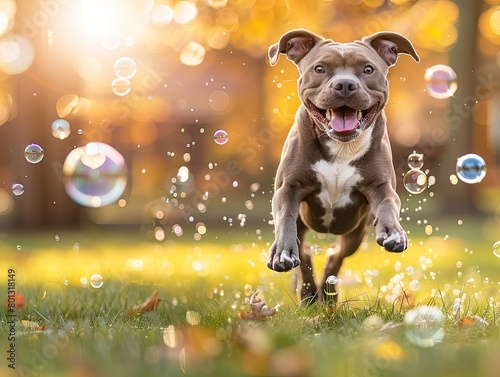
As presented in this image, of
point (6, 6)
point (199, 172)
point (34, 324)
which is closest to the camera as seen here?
point (34, 324)

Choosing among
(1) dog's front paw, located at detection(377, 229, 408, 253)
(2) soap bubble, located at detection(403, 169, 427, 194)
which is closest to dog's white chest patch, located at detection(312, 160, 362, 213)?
(1) dog's front paw, located at detection(377, 229, 408, 253)

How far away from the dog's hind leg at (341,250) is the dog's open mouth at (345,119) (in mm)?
869

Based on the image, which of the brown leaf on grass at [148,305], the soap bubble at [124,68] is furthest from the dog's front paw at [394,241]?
the soap bubble at [124,68]

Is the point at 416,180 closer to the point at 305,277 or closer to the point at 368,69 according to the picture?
the point at 305,277

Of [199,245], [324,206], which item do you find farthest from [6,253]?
[324,206]

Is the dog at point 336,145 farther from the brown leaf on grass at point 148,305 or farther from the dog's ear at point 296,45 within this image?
the brown leaf on grass at point 148,305

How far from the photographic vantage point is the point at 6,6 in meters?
10.5

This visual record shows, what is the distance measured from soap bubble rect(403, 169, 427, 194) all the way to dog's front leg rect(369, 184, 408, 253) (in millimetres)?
668

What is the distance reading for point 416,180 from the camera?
4.82m

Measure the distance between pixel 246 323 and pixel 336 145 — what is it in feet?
3.68

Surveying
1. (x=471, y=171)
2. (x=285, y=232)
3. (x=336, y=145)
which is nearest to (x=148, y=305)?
(x=285, y=232)

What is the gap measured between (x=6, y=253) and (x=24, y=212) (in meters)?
2.25

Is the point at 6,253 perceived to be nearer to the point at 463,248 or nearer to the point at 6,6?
the point at 6,6

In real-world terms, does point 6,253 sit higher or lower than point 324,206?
lower
